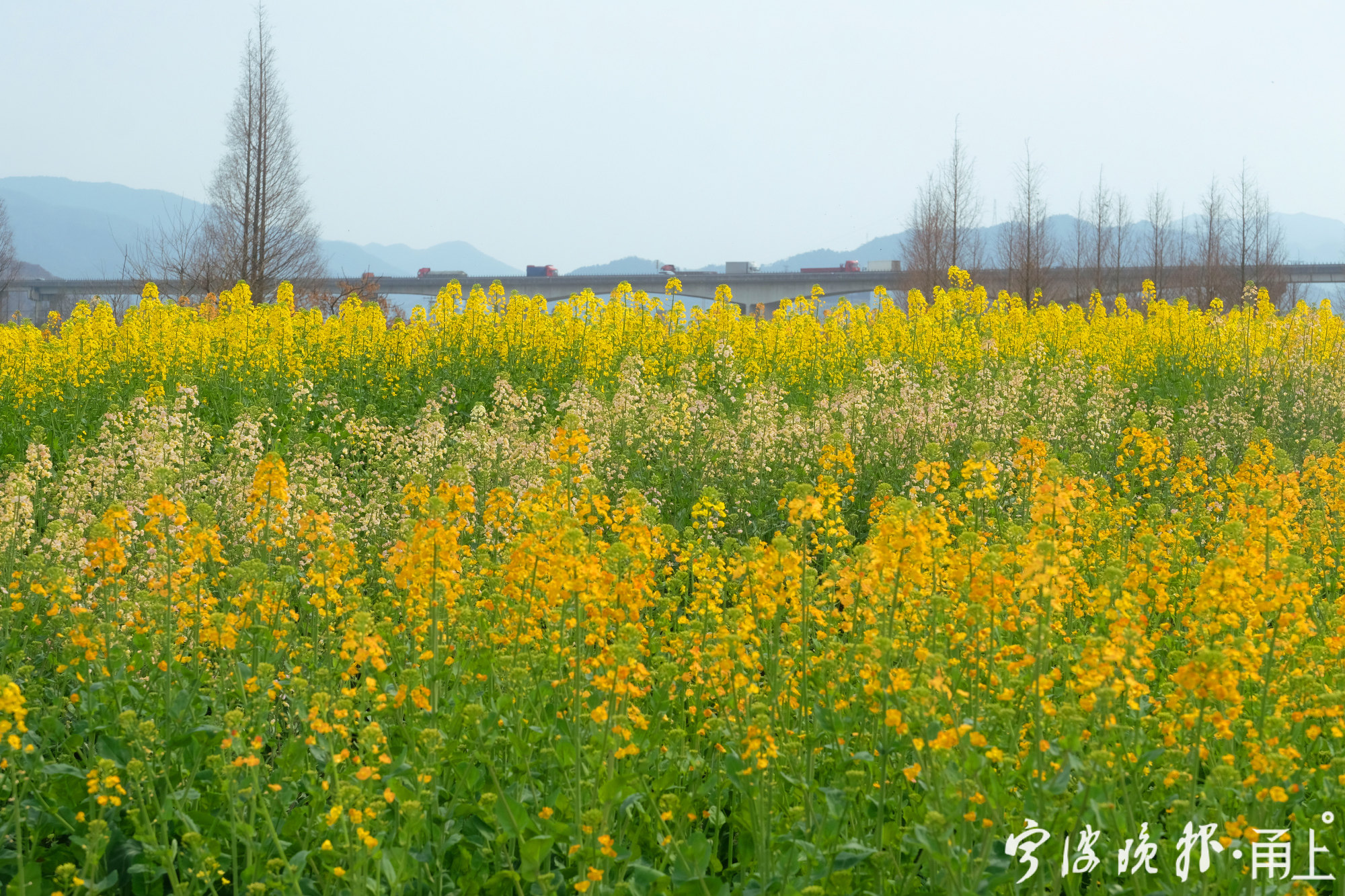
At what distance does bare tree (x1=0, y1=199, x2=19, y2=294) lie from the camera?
41.8 meters

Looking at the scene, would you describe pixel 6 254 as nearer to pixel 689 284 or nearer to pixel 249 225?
pixel 249 225

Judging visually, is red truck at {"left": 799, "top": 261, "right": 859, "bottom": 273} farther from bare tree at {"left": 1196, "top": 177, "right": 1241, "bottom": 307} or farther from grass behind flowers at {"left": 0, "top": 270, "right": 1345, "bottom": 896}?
grass behind flowers at {"left": 0, "top": 270, "right": 1345, "bottom": 896}

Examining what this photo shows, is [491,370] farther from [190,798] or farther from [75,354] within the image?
[190,798]

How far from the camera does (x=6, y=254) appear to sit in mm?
42719

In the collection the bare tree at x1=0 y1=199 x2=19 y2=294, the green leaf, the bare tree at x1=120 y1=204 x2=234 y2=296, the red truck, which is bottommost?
the green leaf

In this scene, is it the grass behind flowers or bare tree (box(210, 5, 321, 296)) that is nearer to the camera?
the grass behind flowers

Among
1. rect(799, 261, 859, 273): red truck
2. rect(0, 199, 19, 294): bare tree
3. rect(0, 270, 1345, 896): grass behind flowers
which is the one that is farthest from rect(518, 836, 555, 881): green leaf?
rect(799, 261, 859, 273): red truck

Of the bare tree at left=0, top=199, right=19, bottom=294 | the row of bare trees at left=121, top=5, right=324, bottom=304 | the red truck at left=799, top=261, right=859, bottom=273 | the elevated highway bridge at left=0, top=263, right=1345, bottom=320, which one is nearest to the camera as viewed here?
the row of bare trees at left=121, top=5, right=324, bottom=304

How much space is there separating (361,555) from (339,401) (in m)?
4.40

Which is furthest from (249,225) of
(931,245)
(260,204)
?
(931,245)

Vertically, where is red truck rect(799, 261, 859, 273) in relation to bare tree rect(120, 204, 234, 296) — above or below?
above

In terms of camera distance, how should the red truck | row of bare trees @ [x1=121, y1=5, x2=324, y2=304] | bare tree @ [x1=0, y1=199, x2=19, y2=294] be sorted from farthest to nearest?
the red truck
bare tree @ [x1=0, y1=199, x2=19, y2=294]
row of bare trees @ [x1=121, y1=5, x2=324, y2=304]

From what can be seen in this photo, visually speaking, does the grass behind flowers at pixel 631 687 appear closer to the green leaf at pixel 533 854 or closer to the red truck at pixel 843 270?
the green leaf at pixel 533 854

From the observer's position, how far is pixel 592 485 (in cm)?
342
